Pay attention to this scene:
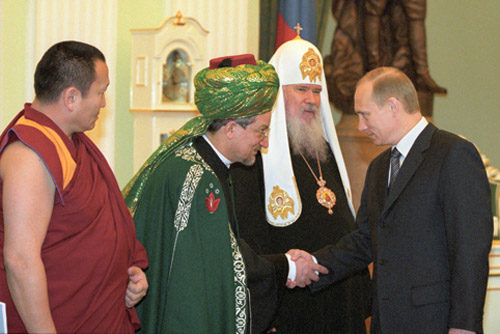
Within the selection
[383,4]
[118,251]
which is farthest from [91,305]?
[383,4]

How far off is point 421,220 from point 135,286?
1265 mm

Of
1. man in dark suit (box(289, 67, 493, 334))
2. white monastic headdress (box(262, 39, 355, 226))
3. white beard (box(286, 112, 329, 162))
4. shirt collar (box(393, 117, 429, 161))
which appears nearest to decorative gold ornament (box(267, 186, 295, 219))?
white monastic headdress (box(262, 39, 355, 226))

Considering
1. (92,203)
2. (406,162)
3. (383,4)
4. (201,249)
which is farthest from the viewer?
(383,4)

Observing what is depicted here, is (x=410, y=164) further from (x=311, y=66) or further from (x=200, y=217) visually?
(x=311, y=66)

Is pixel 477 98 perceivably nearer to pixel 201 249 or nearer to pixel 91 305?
pixel 201 249

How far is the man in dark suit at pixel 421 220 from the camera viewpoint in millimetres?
2604

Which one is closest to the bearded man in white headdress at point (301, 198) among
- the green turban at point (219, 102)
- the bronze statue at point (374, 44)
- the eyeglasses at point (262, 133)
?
the eyeglasses at point (262, 133)

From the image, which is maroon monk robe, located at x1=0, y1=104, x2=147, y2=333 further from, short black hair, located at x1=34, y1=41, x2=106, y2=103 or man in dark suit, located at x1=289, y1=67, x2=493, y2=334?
man in dark suit, located at x1=289, y1=67, x2=493, y2=334

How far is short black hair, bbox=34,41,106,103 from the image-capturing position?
223 cm

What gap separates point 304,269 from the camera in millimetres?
3355

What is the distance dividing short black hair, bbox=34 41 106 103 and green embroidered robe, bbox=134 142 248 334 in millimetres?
592

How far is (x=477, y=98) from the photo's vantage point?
7613mm

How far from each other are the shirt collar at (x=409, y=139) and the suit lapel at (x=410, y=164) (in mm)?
33

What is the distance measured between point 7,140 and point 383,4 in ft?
17.8
